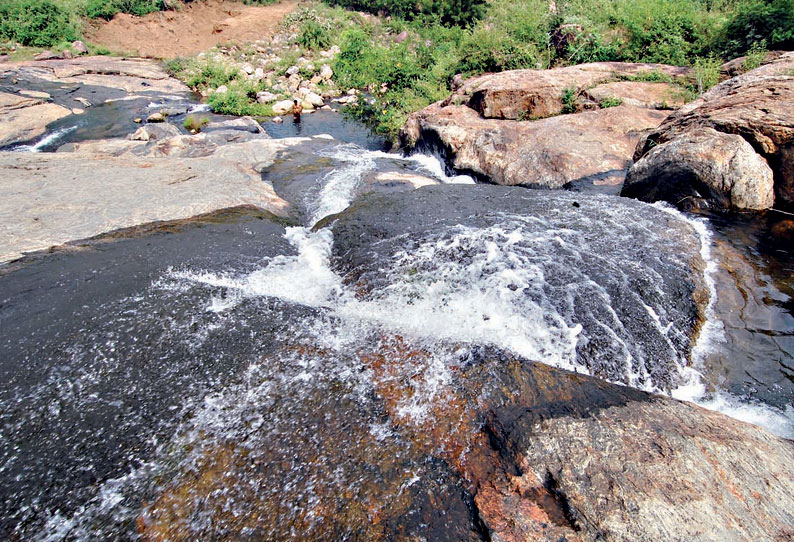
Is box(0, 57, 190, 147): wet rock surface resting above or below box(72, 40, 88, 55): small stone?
below

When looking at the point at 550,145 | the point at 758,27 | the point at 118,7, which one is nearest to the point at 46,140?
the point at 550,145

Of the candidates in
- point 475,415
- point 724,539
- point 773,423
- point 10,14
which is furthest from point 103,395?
point 10,14

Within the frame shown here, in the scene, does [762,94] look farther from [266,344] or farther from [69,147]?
[69,147]

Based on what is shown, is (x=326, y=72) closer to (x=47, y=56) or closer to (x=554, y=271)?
(x=47, y=56)

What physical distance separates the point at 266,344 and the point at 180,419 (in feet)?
2.90

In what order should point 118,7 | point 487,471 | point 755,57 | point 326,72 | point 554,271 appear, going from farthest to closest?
point 118,7 < point 326,72 < point 755,57 < point 554,271 < point 487,471

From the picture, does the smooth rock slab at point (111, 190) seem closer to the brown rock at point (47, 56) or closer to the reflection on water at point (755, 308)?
the reflection on water at point (755, 308)

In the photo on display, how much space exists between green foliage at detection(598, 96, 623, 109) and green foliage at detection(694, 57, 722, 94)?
1403 mm

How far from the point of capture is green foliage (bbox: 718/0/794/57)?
26.8 feet

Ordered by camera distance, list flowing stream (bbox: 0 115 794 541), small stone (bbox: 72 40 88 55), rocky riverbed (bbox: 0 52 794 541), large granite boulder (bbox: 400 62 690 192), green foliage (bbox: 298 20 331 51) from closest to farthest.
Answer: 1. rocky riverbed (bbox: 0 52 794 541)
2. flowing stream (bbox: 0 115 794 541)
3. large granite boulder (bbox: 400 62 690 192)
4. small stone (bbox: 72 40 88 55)
5. green foliage (bbox: 298 20 331 51)

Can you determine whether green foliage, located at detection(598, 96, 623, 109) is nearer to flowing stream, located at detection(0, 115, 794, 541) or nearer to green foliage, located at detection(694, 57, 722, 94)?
green foliage, located at detection(694, 57, 722, 94)

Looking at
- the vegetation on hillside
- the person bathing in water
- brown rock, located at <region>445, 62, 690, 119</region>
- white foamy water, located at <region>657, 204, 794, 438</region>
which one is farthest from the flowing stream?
the person bathing in water

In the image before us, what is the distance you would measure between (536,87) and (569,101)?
29.9 inches

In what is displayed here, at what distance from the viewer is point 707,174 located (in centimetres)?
573
